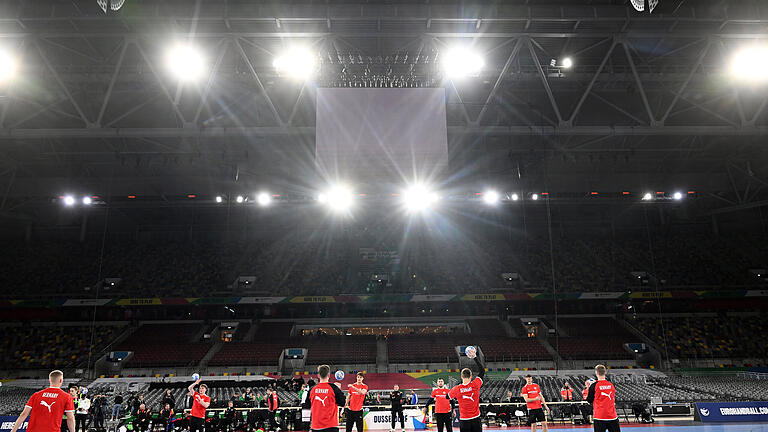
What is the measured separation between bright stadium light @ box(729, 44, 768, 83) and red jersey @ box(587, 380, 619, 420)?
1296cm

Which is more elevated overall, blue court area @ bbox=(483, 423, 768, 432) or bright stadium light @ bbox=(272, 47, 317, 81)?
bright stadium light @ bbox=(272, 47, 317, 81)

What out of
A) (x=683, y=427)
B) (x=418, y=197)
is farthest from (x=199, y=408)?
(x=683, y=427)

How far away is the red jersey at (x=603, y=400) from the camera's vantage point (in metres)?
8.80

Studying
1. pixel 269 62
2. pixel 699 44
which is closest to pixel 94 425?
pixel 269 62

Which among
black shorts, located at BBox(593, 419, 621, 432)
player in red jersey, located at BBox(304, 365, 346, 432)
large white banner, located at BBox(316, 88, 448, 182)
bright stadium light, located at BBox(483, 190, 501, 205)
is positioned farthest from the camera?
bright stadium light, located at BBox(483, 190, 501, 205)

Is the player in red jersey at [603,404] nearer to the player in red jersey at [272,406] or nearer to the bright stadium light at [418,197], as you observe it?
the bright stadium light at [418,197]

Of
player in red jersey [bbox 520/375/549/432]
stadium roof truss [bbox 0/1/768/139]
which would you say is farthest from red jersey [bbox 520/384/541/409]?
stadium roof truss [bbox 0/1/768/139]

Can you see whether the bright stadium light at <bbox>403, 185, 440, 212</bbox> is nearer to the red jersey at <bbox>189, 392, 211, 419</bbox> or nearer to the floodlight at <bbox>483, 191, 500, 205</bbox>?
the floodlight at <bbox>483, 191, 500, 205</bbox>

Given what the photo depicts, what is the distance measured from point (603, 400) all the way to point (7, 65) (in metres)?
20.0

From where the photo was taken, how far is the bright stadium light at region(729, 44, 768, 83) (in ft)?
47.1

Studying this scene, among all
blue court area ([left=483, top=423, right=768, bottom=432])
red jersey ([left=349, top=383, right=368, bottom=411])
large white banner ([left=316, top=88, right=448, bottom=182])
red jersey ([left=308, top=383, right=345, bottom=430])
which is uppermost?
large white banner ([left=316, top=88, right=448, bottom=182])

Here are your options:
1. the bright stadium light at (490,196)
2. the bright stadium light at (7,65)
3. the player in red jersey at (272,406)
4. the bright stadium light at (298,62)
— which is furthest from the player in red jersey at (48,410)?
the bright stadium light at (490,196)

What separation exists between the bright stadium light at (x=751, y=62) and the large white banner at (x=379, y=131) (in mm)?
10214

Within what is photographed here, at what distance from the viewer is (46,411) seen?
7398 mm
